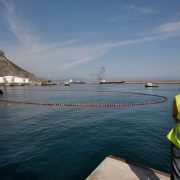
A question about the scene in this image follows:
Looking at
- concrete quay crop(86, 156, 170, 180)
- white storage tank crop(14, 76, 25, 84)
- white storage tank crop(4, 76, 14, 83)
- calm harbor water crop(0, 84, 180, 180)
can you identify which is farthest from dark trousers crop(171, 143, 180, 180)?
white storage tank crop(14, 76, 25, 84)

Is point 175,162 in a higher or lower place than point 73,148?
higher

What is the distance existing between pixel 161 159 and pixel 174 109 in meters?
6.95

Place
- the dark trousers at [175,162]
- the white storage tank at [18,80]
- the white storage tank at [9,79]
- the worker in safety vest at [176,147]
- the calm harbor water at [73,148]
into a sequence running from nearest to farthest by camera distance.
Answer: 1. the worker in safety vest at [176,147]
2. the dark trousers at [175,162]
3. the calm harbor water at [73,148]
4. the white storage tank at [9,79]
5. the white storage tank at [18,80]

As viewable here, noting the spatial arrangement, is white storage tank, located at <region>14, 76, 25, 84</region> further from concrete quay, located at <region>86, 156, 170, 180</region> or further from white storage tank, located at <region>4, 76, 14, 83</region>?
concrete quay, located at <region>86, 156, 170, 180</region>

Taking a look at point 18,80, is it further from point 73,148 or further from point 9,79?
point 73,148

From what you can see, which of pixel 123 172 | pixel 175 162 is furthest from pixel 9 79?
pixel 175 162

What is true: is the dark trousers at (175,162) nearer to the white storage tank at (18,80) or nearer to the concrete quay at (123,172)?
the concrete quay at (123,172)

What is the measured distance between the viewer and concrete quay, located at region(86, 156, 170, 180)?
5941mm

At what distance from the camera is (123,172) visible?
6.27 meters

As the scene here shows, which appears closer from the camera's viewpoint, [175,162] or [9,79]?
[175,162]

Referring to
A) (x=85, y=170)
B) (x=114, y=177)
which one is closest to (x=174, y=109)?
(x=114, y=177)

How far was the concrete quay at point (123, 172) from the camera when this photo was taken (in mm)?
5941

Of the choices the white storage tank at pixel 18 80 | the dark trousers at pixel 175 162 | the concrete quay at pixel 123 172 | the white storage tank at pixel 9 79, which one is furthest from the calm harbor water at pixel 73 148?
the white storage tank at pixel 18 80

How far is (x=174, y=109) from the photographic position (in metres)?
4.11
